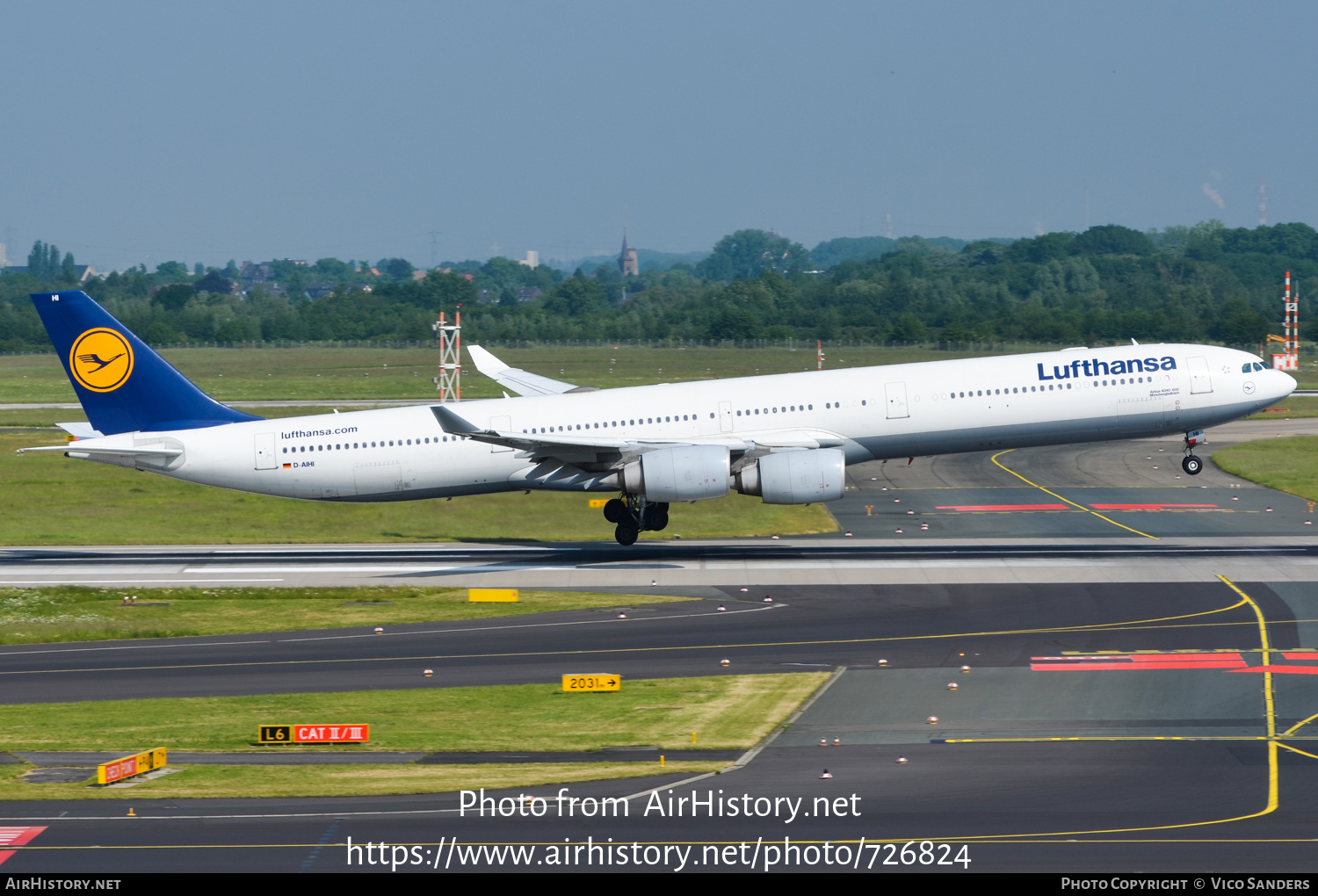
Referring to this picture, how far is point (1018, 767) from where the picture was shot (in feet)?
71.1

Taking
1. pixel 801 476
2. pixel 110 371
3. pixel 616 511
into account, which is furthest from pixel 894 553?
pixel 110 371

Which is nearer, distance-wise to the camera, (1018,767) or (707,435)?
(1018,767)

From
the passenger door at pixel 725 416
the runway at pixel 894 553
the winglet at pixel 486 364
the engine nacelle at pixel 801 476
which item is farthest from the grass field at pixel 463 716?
the winglet at pixel 486 364

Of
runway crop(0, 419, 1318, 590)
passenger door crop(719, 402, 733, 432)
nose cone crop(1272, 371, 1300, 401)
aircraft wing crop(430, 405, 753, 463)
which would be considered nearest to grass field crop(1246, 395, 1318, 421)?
runway crop(0, 419, 1318, 590)

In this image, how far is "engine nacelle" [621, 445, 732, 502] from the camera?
1651 inches

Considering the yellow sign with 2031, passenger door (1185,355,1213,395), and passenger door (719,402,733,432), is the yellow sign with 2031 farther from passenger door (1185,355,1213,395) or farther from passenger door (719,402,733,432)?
passenger door (1185,355,1213,395)

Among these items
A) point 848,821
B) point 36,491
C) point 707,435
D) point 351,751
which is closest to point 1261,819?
point 848,821

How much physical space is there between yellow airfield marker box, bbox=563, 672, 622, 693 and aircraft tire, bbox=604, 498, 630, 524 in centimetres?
1856

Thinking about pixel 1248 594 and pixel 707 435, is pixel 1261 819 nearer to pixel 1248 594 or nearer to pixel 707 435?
pixel 1248 594

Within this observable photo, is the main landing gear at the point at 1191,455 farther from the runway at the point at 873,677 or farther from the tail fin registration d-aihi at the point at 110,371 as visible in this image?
the tail fin registration d-aihi at the point at 110,371

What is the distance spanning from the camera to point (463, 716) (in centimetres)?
2583

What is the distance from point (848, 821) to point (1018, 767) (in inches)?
158

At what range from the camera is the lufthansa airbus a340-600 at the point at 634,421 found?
1727 inches

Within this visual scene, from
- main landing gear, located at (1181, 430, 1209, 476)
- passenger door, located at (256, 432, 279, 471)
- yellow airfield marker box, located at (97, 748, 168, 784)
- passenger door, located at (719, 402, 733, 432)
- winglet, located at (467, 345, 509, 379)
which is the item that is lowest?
yellow airfield marker box, located at (97, 748, 168, 784)
